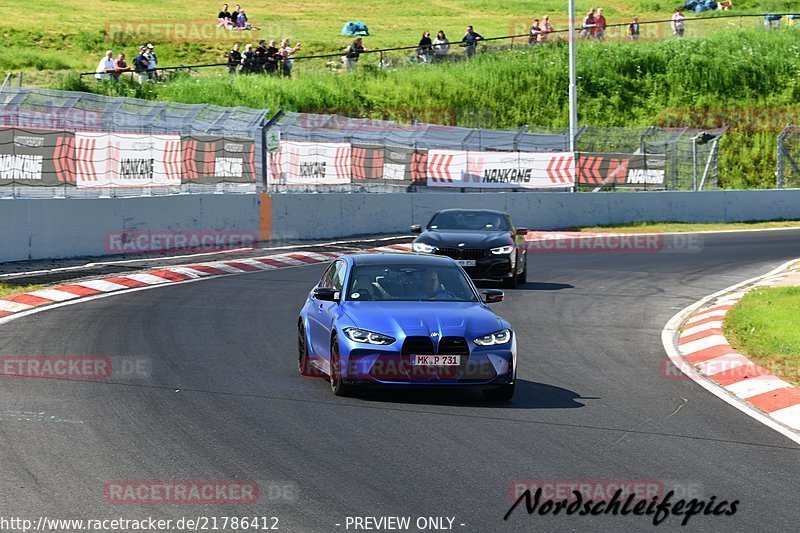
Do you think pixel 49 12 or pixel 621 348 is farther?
pixel 49 12

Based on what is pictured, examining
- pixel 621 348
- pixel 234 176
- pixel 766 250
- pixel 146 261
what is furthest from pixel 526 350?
pixel 766 250

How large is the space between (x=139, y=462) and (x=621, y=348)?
7703 millimetres

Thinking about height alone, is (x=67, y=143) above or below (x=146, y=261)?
above

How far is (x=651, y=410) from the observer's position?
34.1 feet

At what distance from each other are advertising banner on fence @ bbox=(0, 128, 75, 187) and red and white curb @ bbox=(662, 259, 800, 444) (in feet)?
38.0

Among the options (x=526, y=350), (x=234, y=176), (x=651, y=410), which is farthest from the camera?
(x=234, y=176)

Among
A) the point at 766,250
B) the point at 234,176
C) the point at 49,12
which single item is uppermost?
the point at 49,12

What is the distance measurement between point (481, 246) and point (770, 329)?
6.76 m

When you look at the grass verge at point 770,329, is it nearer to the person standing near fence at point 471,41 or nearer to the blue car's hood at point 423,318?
the blue car's hood at point 423,318

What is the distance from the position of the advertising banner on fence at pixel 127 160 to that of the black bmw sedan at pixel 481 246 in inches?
263

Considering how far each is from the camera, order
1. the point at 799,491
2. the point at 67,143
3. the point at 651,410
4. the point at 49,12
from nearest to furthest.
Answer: the point at 799,491 < the point at 651,410 < the point at 67,143 < the point at 49,12

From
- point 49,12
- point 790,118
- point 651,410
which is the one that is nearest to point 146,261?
point 651,410

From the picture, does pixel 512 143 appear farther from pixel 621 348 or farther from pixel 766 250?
pixel 621 348

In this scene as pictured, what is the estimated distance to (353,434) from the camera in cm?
902
